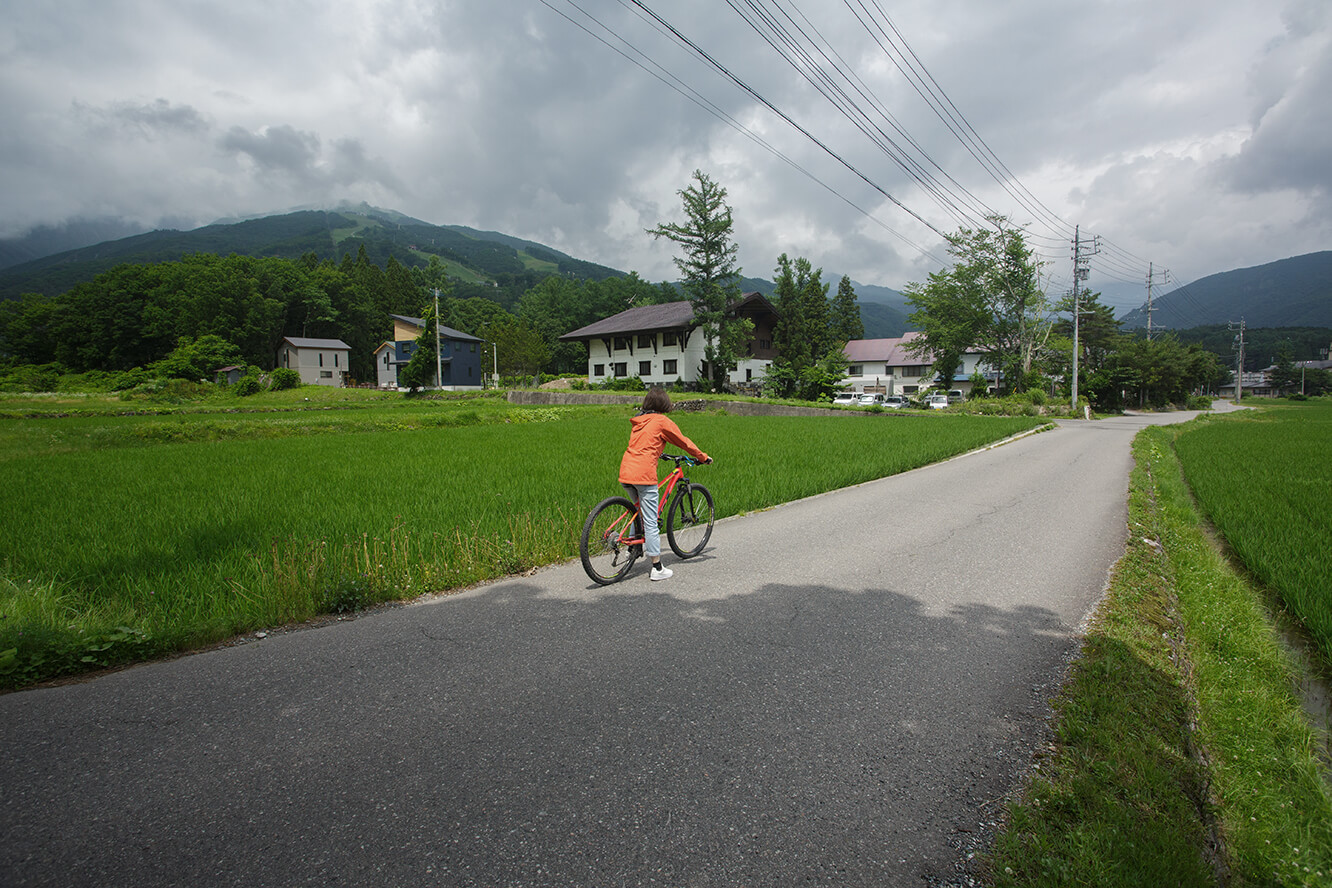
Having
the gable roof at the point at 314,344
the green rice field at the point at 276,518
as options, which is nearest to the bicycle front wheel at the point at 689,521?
the green rice field at the point at 276,518

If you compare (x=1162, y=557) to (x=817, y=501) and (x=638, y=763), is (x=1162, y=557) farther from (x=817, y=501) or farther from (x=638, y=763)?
(x=638, y=763)

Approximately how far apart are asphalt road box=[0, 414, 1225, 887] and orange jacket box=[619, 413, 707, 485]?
3.26 ft

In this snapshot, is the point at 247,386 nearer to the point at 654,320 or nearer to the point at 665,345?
the point at 654,320

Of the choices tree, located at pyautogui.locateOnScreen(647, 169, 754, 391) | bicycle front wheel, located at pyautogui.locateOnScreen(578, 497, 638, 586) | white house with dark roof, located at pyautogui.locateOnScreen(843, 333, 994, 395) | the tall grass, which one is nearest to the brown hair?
bicycle front wheel, located at pyautogui.locateOnScreen(578, 497, 638, 586)

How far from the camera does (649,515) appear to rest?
5391mm

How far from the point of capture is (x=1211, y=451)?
49.4 feet

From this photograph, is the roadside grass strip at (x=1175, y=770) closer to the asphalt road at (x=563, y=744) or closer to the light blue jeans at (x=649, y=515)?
the asphalt road at (x=563, y=744)

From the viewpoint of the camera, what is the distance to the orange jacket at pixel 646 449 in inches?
209

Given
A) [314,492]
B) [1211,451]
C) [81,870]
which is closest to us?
[81,870]

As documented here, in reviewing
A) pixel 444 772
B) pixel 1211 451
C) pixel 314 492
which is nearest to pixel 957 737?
pixel 444 772

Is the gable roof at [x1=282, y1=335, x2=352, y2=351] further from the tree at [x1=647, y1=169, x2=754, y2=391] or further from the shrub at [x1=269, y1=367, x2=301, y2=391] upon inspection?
the tree at [x1=647, y1=169, x2=754, y2=391]

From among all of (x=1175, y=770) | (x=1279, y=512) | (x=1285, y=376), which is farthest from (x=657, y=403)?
(x=1285, y=376)

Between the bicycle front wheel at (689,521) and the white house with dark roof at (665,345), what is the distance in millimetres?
36570

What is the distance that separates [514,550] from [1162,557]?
21.4 ft
